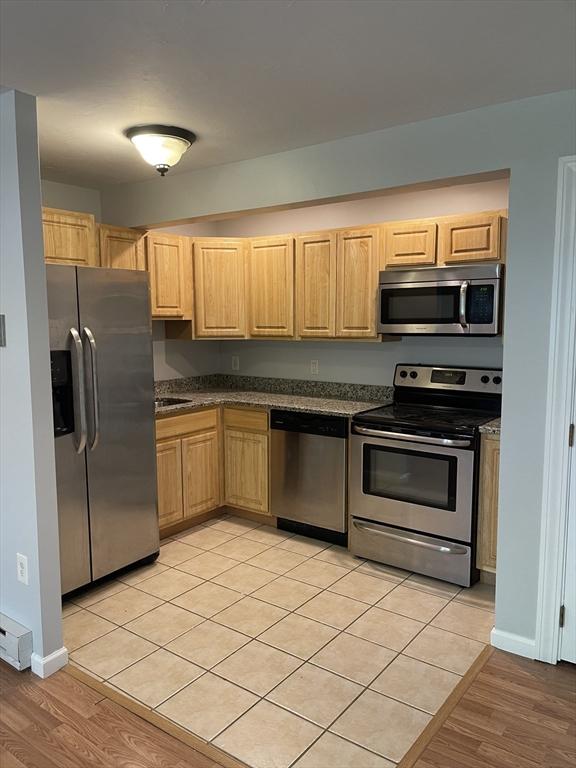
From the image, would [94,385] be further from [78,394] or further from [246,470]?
[246,470]

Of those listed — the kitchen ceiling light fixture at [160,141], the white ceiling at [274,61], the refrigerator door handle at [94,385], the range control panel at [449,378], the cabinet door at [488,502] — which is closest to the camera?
the white ceiling at [274,61]

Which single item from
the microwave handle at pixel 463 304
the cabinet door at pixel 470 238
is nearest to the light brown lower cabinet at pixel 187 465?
the microwave handle at pixel 463 304

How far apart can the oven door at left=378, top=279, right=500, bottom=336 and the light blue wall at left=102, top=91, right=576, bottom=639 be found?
83 cm

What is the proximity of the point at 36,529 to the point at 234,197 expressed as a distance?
2.15 m

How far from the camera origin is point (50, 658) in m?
2.56

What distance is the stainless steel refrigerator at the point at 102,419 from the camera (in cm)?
304

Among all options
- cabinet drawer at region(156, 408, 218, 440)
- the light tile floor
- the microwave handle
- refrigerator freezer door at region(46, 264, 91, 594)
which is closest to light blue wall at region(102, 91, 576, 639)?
the light tile floor

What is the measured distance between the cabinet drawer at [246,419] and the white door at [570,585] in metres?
2.18

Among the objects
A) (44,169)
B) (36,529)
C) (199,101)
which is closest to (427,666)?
(36,529)

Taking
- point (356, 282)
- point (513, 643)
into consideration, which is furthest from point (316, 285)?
point (513, 643)

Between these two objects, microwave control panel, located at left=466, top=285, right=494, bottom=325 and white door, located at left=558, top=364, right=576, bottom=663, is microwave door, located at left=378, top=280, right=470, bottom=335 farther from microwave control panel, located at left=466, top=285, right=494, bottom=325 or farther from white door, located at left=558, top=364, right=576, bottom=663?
white door, located at left=558, top=364, right=576, bottom=663

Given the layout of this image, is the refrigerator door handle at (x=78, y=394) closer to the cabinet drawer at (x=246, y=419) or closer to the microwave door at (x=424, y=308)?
the cabinet drawer at (x=246, y=419)

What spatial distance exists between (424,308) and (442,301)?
5.0 inches

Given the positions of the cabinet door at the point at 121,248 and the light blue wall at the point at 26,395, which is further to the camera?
the cabinet door at the point at 121,248
